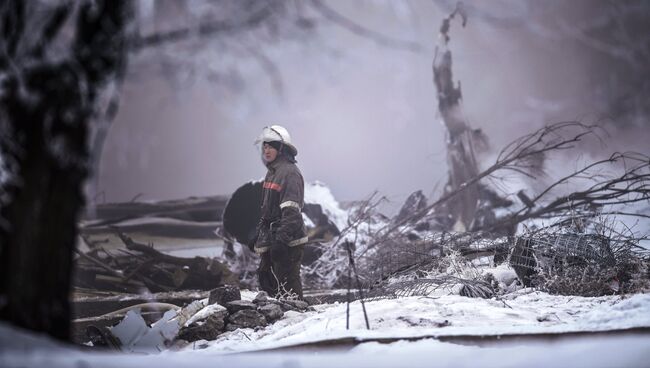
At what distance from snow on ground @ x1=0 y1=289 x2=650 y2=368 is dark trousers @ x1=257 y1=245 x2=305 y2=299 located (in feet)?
1.10

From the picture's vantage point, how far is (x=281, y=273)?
13.6 ft

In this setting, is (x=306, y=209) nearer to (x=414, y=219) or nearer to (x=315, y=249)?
(x=315, y=249)

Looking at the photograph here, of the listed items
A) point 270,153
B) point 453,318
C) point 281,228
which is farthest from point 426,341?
point 270,153

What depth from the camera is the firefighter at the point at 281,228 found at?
4.14 metres

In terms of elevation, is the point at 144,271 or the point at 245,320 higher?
the point at 144,271

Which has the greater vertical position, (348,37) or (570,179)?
(348,37)

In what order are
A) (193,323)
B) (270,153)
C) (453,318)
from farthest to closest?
(270,153) → (193,323) → (453,318)

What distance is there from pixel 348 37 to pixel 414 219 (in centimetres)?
198

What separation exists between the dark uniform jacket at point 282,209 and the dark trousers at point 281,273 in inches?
3.6

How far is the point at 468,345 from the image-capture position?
2.10m

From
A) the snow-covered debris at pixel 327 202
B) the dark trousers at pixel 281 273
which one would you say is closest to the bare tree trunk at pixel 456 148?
the snow-covered debris at pixel 327 202

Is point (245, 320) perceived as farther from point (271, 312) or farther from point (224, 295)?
point (224, 295)

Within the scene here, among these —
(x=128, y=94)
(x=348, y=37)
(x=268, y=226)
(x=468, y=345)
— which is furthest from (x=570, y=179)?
(x=128, y=94)

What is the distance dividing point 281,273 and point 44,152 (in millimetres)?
2793
